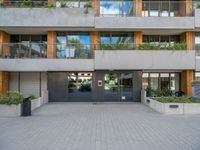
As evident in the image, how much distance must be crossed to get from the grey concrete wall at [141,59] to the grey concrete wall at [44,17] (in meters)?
3.36

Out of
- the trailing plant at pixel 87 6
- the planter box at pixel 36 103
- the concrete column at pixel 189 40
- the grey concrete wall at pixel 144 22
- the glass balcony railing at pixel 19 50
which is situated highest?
the trailing plant at pixel 87 6

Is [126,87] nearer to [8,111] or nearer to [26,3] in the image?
[8,111]

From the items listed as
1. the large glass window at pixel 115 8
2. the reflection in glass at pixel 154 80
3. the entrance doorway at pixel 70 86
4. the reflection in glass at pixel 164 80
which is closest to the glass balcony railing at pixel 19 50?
the entrance doorway at pixel 70 86

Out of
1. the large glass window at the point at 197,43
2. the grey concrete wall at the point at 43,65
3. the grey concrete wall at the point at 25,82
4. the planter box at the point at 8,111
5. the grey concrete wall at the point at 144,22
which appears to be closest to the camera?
the planter box at the point at 8,111

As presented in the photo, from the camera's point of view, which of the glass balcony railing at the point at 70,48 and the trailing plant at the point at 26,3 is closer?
the glass balcony railing at the point at 70,48

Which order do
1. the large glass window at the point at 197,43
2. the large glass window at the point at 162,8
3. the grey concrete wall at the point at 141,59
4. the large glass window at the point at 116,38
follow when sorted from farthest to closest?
the large glass window at the point at 162,8 → the large glass window at the point at 116,38 → the large glass window at the point at 197,43 → the grey concrete wall at the point at 141,59

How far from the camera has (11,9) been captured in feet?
69.8

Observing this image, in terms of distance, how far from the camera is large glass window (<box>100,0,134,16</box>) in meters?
22.8

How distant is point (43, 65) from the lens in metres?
21.0

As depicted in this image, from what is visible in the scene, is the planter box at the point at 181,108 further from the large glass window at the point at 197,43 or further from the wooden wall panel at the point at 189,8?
the wooden wall panel at the point at 189,8

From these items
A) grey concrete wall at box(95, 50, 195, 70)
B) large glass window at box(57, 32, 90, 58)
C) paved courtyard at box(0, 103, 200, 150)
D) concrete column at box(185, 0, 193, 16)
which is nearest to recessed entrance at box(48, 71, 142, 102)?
grey concrete wall at box(95, 50, 195, 70)

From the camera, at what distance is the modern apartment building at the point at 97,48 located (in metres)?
21.2

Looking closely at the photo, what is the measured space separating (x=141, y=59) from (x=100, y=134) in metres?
12.8

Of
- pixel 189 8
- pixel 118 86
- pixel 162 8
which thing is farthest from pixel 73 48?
pixel 189 8
